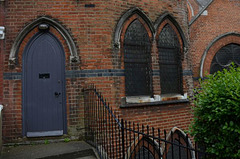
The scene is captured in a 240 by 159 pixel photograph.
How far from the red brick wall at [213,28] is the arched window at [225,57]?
29 cm

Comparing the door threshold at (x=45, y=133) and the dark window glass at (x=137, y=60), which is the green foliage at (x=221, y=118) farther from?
the door threshold at (x=45, y=133)

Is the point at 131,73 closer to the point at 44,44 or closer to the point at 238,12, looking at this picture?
the point at 44,44

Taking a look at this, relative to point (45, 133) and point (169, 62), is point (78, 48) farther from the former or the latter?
point (169, 62)

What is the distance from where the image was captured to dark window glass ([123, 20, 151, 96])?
551 centimetres

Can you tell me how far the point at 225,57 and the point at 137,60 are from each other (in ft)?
18.3

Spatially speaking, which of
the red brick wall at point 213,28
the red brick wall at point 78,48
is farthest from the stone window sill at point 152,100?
the red brick wall at point 213,28

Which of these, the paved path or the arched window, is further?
the arched window

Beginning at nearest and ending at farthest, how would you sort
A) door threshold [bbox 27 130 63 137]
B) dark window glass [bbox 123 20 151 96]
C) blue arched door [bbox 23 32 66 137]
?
door threshold [bbox 27 130 63 137], blue arched door [bbox 23 32 66 137], dark window glass [bbox 123 20 151 96]

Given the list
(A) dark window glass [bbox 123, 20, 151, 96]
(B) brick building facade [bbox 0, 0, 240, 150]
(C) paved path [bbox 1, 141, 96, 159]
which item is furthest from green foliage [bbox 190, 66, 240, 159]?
(C) paved path [bbox 1, 141, 96, 159]

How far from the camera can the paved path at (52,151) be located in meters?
3.80

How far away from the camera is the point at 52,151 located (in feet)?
13.1

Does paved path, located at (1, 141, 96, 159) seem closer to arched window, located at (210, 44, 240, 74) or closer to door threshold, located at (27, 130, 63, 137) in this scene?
door threshold, located at (27, 130, 63, 137)

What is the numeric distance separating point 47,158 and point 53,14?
3.66 meters

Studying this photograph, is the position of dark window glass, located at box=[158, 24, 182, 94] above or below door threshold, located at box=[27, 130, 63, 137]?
above
